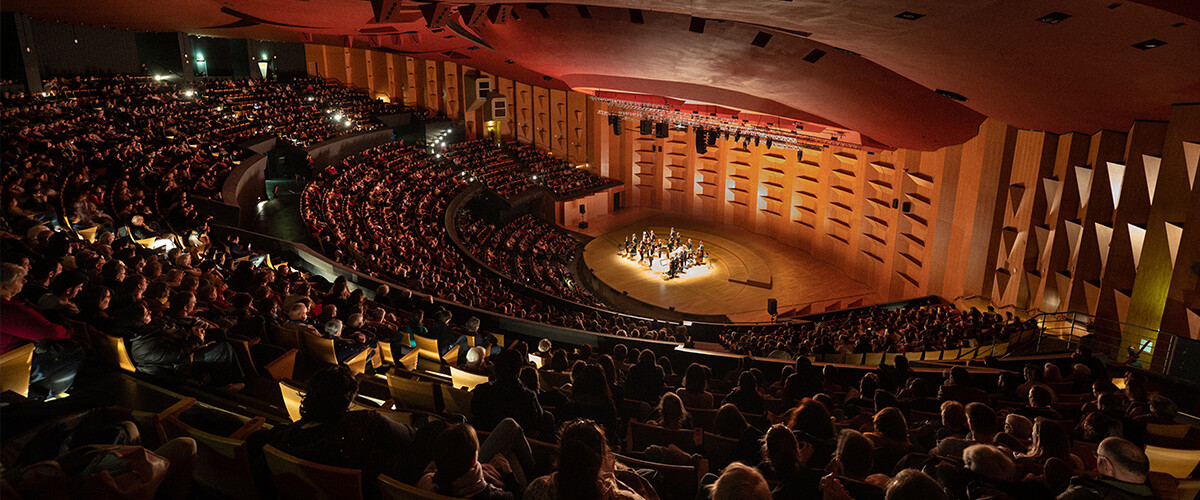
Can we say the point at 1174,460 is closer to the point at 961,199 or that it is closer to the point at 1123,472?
the point at 1123,472

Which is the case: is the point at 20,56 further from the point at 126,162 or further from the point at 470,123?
the point at 470,123

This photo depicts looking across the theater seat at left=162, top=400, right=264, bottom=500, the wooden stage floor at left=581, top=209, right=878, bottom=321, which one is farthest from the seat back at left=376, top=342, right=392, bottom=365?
the wooden stage floor at left=581, top=209, right=878, bottom=321

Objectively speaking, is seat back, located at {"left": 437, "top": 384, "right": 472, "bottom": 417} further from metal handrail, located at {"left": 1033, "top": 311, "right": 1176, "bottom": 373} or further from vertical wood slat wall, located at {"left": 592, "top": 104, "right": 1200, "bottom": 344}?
vertical wood slat wall, located at {"left": 592, "top": 104, "right": 1200, "bottom": 344}

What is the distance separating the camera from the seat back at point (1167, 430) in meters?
4.26

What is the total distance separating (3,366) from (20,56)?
1966 cm

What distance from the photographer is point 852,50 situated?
28.3ft

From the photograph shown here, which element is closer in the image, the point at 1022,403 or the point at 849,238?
the point at 1022,403

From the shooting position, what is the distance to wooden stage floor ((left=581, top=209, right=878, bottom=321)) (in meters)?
18.6

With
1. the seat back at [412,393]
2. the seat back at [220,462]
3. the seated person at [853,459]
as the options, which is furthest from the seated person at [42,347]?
the seated person at [853,459]

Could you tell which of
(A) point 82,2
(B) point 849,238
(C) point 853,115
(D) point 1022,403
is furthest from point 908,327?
(A) point 82,2

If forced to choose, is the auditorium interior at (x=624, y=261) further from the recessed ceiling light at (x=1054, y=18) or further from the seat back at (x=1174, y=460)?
the seat back at (x=1174, y=460)

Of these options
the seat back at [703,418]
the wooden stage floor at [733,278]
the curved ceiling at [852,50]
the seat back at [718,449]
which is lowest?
the wooden stage floor at [733,278]

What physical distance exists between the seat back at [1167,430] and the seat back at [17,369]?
22.3 ft

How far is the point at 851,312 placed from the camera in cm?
1559
